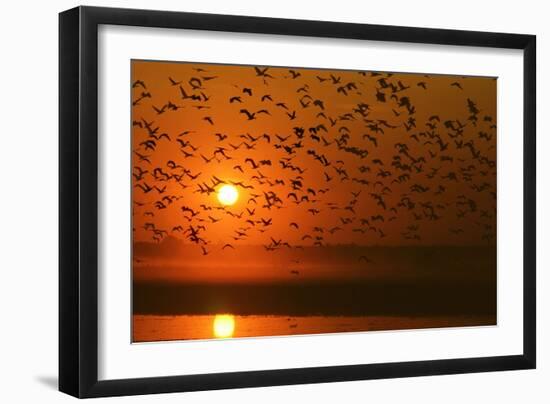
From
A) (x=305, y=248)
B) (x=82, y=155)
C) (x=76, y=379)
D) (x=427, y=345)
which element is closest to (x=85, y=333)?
(x=76, y=379)

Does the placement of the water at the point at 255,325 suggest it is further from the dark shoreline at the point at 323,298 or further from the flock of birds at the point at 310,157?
the flock of birds at the point at 310,157

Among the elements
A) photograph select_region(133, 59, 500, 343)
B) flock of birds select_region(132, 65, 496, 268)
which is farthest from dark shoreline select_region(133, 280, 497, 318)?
flock of birds select_region(132, 65, 496, 268)

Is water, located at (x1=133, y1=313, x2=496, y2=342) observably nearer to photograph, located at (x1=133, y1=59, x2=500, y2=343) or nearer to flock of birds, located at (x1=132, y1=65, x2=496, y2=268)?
photograph, located at (x1=133, y1=59, x2=500, y2=343)

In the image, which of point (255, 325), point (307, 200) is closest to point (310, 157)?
point (307, 200)

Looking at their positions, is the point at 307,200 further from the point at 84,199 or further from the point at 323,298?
the point at 84,199

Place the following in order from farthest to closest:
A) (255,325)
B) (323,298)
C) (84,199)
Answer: (323,298) → (255,325) → (84,199)

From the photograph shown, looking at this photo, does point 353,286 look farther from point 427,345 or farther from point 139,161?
point 139,161
